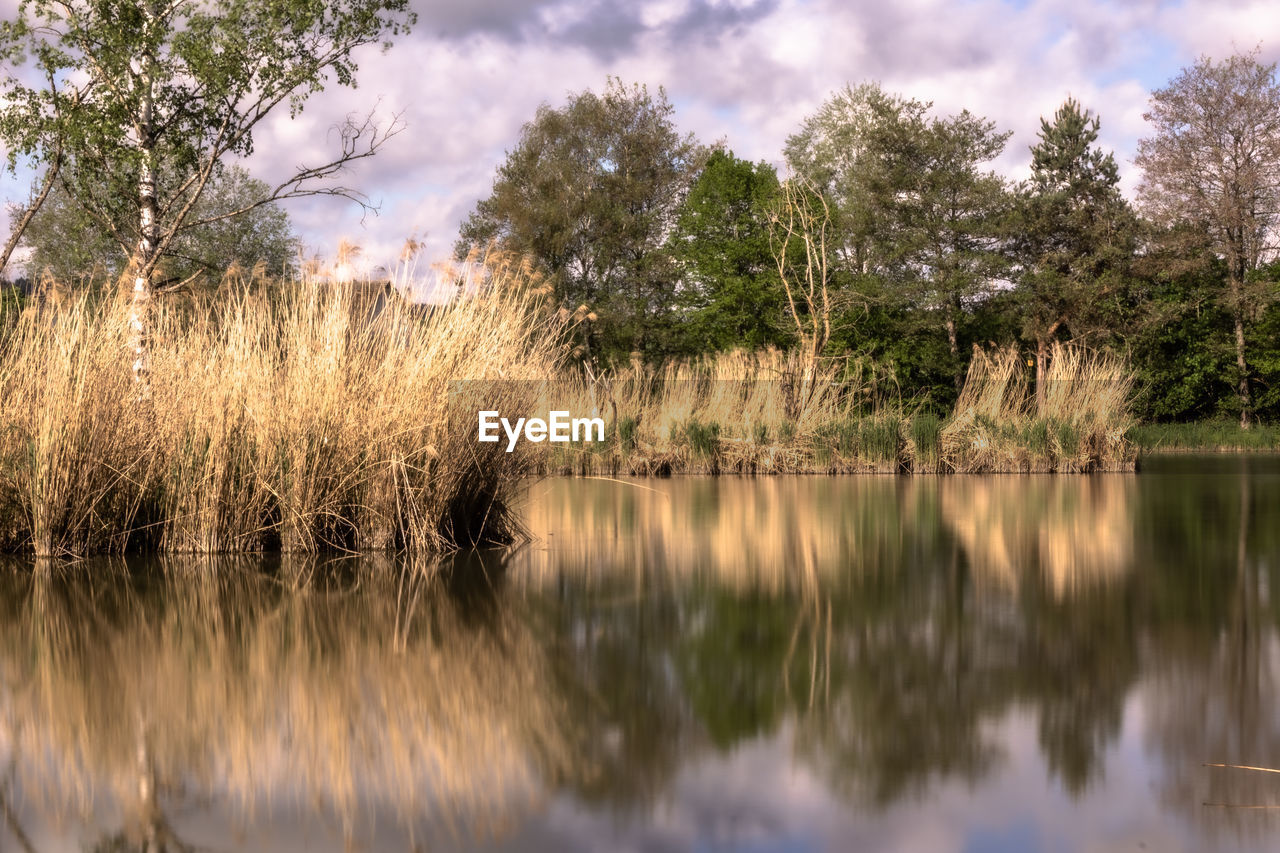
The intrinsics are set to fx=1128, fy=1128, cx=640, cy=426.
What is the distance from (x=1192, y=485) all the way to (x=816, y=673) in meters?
13.0

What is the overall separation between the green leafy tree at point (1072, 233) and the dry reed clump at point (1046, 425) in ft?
52.1

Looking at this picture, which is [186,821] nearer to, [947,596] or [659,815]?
[659,815]

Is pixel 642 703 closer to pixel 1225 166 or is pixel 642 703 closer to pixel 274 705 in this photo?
pixel 274 705

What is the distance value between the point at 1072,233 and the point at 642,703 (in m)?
34.2

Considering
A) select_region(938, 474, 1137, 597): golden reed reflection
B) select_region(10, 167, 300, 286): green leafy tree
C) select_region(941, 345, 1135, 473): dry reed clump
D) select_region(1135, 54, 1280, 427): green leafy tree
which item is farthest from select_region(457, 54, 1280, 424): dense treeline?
select_region(938, 474, 1137, 597): golden reed reflection

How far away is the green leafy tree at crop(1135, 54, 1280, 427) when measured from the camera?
3234 centimetres

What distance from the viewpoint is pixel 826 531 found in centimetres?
872

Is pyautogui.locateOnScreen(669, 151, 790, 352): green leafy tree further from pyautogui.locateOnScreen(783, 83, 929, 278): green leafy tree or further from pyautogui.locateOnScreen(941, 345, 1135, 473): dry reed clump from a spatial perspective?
pyautogui.locateOnScreen(941, 345, 1135, 473): dry reed clump

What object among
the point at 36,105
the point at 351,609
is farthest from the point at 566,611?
the point at 36,105

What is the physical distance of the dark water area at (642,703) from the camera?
248 cm

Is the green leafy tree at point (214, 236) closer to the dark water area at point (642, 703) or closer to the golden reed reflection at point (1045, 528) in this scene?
the golden reed reflection at point (1045, 528)

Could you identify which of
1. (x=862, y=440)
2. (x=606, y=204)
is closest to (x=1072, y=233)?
(x=606, y=204)

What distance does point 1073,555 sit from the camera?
23.8ft

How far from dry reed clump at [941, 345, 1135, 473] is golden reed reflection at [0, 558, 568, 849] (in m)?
13.3
